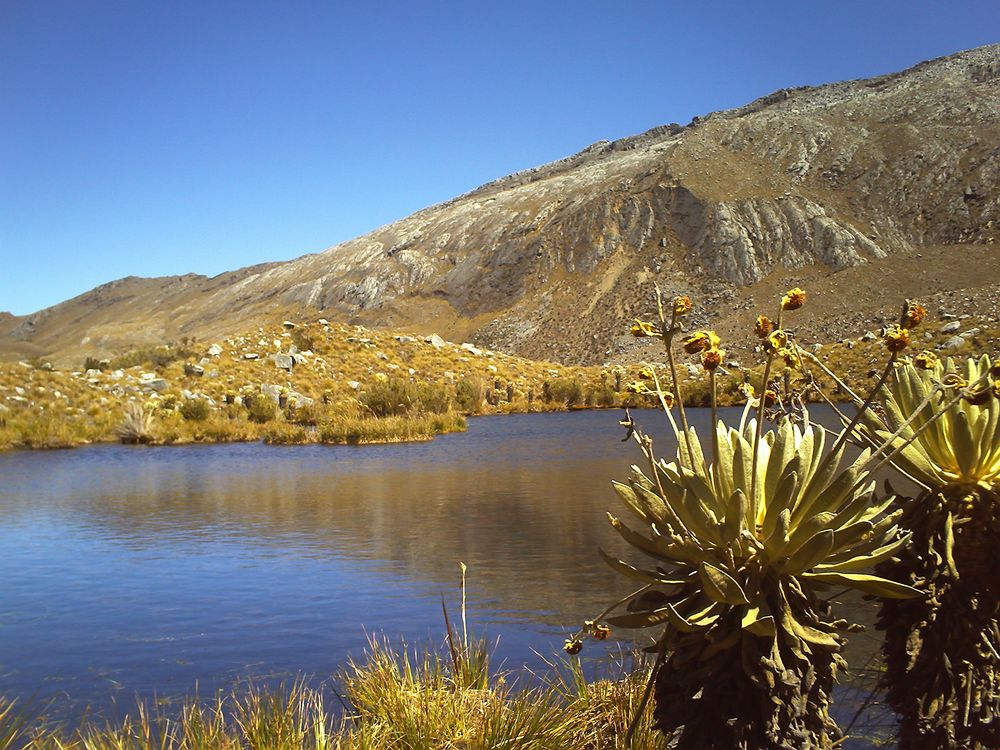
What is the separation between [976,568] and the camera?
272 centimetres

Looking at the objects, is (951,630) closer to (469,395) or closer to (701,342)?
(701,342)

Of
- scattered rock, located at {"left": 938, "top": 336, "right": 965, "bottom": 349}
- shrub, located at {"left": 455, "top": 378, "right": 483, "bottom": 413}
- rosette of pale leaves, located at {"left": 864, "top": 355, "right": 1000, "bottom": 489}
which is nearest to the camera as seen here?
rosette of pale leaves, located at {"left": 864, "top": 355, "right": 1000, "bottom": 489}

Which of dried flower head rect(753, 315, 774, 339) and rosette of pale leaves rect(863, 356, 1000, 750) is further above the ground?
dried flower head rect(753, 315, 774, 339)

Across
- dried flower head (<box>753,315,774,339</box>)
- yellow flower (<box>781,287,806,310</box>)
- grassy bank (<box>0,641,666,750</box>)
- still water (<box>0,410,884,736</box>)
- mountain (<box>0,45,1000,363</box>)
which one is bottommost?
still water (<box>0,410,884,736</box>)

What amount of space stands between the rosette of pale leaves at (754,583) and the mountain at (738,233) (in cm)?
4665

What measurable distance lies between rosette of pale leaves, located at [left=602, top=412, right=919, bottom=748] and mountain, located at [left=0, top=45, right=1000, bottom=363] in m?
46.6

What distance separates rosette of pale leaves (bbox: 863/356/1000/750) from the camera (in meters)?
2.66

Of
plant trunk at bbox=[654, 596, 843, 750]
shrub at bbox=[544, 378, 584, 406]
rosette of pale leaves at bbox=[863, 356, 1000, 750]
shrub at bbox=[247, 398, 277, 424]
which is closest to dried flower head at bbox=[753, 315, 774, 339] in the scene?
rosette of pale leaves at bbox=[863, 356, 1000, 750]

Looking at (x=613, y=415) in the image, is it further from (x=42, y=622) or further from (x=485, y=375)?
(x=42, y=622)

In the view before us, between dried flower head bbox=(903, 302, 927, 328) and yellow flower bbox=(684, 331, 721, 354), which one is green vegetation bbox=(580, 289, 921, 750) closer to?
yellow flower bbox=(684, 331, 721, 354)

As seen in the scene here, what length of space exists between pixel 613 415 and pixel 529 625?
78.6 feet

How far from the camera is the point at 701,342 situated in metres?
2.41

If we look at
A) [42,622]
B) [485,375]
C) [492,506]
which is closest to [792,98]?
[485,375]

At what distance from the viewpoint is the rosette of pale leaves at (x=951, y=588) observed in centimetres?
266
